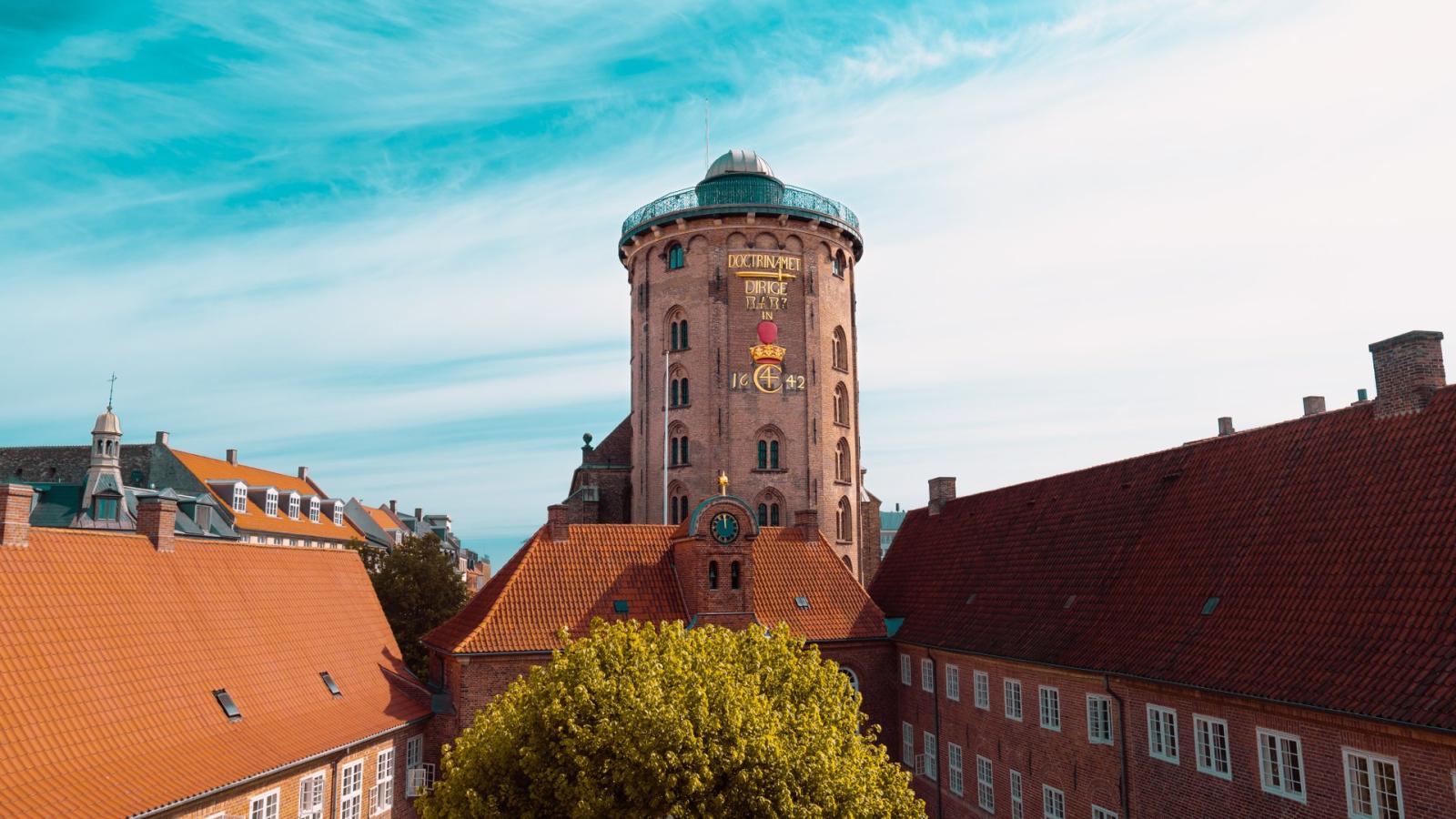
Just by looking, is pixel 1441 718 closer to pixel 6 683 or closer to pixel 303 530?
pixel 6 683

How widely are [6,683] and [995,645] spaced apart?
2411 centimetres

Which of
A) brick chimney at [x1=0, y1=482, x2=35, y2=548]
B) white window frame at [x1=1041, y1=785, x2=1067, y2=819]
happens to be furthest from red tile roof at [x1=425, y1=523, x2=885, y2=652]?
A: brick chimney at [x1=0, y1=482, x2=35, y2=548]

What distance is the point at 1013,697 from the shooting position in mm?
27875

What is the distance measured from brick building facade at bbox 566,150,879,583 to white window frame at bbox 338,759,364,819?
25.0 m

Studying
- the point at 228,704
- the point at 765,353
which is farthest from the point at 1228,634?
the point at 765,353

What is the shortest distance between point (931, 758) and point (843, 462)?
70.3 feet

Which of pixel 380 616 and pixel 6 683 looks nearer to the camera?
pixel 6 683

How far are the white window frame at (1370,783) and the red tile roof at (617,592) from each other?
2078cm

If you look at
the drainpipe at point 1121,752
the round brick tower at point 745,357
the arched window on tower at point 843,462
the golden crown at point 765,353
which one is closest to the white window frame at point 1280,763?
the drainpipe at point 1121,752

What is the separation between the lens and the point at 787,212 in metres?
50.0

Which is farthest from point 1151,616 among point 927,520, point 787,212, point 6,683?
point 787,212

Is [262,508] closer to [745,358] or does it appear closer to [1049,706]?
[745,358]

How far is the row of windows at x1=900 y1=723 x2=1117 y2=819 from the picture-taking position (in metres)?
25.5

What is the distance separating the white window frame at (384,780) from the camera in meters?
27.0
